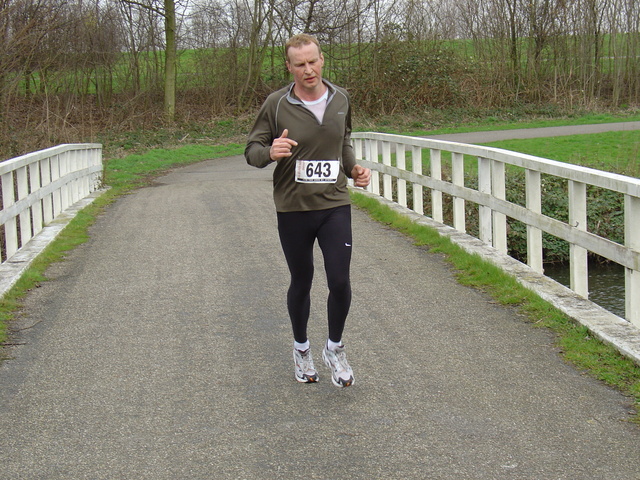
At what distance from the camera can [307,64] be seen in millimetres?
4582

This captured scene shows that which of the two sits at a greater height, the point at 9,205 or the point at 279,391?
the point at 9,205

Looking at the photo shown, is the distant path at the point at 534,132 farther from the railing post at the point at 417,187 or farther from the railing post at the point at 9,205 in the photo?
the railing post at the point at 9,205

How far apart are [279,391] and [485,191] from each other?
4859 mm

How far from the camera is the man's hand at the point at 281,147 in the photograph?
4484mm

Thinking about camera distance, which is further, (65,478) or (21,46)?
(21,46)

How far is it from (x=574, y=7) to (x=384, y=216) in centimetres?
2895

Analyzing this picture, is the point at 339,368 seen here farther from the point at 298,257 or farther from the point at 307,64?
the point at 307,64

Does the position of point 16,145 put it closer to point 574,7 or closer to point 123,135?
point 123,135

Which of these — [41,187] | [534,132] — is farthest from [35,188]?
[534,132]

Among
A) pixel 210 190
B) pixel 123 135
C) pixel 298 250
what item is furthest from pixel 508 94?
pixel 298 250

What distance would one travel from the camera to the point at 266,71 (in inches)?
1521

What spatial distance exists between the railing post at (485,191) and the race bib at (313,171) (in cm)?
458

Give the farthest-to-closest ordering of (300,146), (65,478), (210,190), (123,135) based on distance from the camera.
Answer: (123,135)
(210,190)
(300,146)
(65,478)

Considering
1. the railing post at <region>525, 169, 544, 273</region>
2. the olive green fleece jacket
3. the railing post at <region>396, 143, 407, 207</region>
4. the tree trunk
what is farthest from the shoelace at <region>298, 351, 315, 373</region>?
the tree trunk
